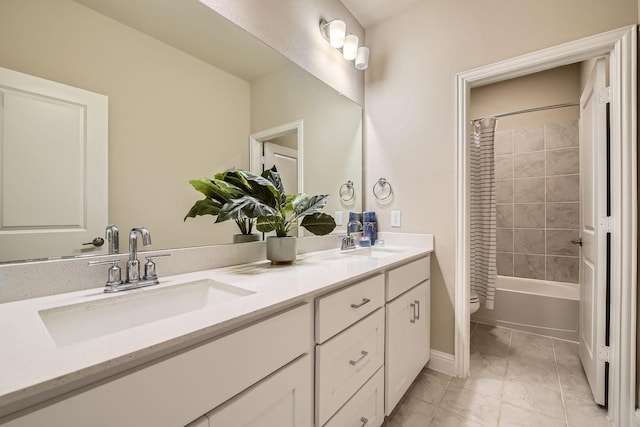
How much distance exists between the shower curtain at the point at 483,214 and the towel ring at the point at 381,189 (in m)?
0.76

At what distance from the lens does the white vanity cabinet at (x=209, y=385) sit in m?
0.46

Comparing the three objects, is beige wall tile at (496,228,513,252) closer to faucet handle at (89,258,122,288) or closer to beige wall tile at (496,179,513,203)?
beige wall tile at (496,179,513,203)

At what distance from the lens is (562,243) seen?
8.80ft

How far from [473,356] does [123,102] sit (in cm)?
251

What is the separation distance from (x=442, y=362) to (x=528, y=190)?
2054 millimetres

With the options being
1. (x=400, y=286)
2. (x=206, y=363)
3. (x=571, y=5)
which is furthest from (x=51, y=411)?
(x=571, y=5)

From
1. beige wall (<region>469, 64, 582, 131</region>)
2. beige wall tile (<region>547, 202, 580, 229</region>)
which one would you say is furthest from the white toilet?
beige wall (<region>469, 64, 582, 131</region>)

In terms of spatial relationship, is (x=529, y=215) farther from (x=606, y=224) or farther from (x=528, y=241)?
(x=606, y=224)

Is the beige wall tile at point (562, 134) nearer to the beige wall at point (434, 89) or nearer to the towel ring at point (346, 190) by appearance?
the beige wall at point (434, 89)

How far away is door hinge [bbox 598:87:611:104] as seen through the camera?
143 centimetres

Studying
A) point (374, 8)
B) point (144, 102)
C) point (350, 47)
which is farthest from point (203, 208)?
point (374, 8)

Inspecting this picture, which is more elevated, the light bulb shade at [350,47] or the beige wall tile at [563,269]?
the light bulb shade at [350,47]

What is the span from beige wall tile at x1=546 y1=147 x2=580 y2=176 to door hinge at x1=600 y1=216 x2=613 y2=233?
155cm

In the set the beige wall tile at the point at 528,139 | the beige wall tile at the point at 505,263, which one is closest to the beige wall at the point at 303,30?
the beige wall tile at the point at 528,139
